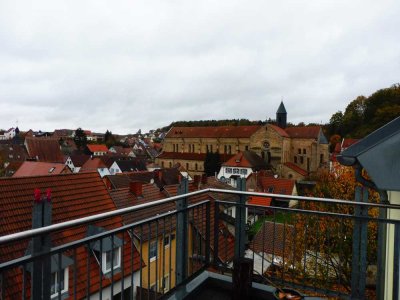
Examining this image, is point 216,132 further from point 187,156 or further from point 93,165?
point 93,165

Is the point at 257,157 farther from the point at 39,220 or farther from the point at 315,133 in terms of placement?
the point at 39,220

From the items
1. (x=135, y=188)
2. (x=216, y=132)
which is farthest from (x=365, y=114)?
(x=135, y=188)

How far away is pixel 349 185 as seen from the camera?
53.4 feet

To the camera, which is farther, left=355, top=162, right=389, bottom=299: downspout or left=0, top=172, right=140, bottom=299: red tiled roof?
left=0, top=172, right=140, bottom=299: red tiled roof

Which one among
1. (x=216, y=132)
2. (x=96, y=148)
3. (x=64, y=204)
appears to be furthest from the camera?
(x=96, y=148)

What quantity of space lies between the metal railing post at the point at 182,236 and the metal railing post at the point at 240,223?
26.5 inches

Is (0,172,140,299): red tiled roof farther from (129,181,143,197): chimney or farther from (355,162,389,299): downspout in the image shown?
(355,162,389,299): downspout

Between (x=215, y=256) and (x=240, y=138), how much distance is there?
217 ft

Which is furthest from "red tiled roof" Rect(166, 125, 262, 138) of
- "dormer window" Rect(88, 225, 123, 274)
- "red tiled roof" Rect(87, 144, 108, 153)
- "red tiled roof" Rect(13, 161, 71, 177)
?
"dormer window" Rect(88, 225, 123, 274)

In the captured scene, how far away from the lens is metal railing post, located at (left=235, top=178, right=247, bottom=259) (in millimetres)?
3840

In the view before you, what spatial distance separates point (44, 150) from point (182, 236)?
64.5 m

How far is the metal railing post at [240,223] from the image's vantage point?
384 cm

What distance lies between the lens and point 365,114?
7000cm

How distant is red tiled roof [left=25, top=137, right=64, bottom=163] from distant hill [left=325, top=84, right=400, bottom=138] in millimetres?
59329
